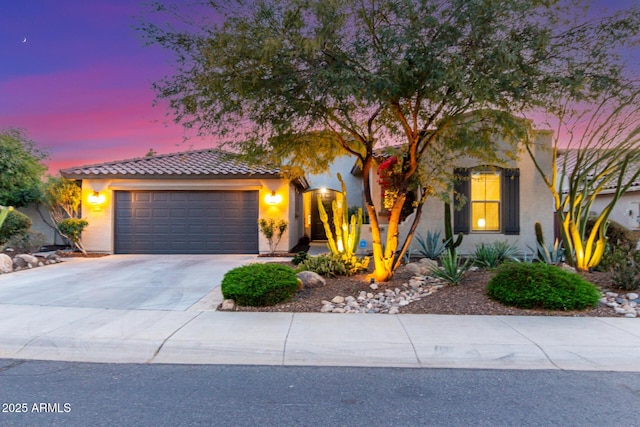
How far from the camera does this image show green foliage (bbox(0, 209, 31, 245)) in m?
13.1

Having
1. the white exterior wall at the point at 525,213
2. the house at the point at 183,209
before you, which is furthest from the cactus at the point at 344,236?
the house at the point at 183,209

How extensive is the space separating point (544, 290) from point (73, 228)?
13820 millimetres

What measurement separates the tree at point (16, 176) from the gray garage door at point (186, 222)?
3.57m


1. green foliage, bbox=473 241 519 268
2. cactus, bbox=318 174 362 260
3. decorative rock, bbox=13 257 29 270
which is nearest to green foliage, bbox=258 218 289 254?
cactus, bbox=318 174 362 260

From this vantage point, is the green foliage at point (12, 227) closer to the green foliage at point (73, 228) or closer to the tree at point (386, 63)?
the green foliage at point (73, 228)

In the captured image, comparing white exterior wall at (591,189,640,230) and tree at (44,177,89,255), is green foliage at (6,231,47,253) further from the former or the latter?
white exterior wall at (591,189,640,230)

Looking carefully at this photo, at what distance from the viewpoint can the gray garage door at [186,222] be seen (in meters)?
14.9

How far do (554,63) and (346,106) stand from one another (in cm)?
365

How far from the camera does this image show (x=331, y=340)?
534 cm

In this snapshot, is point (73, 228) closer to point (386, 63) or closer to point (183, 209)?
point (183, 209)

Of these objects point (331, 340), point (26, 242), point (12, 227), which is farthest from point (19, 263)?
point (331, 340)

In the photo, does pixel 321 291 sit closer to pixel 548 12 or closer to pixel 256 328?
pixel 256 328

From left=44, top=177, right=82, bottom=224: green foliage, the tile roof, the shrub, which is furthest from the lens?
the tile roof

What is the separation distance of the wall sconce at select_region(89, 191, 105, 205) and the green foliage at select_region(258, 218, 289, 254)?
222 inches
